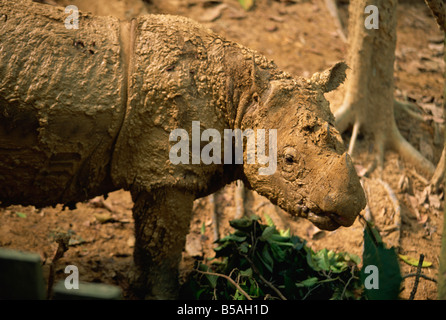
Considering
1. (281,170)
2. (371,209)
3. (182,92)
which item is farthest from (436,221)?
(182,92)

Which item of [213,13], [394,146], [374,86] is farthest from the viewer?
[213,13]

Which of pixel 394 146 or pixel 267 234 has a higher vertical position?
pixel 394 146

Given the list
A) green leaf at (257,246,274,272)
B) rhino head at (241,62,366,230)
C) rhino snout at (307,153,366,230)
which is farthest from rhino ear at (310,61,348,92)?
green leaf at (257,246,274,272)

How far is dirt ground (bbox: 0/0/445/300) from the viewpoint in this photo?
16.1 ft

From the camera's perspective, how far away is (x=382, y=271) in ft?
12.8

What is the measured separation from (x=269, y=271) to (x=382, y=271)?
1.03 meters

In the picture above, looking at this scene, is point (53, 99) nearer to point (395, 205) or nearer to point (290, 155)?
point (290, 155)

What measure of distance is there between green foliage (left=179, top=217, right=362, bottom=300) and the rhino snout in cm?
107

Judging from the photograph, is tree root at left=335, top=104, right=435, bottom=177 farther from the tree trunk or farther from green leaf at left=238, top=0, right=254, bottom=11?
green leaf at left=238, top=0, right=254, bottom=11

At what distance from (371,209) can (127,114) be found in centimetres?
348

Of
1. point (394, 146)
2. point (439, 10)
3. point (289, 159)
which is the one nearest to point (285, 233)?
point (289, 159)

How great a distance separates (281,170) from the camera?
11.4 feet

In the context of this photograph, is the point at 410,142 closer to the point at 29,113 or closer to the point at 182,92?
the point at 182,92

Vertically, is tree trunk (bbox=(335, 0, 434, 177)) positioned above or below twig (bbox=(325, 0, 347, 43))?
below
